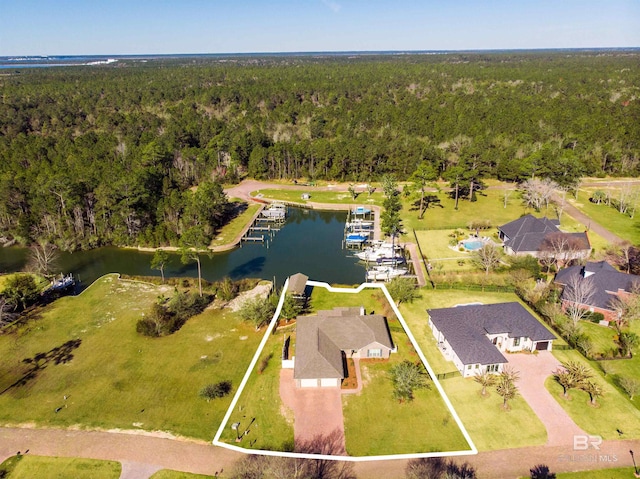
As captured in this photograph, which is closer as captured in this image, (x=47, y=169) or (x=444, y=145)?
(x=47, y=169)

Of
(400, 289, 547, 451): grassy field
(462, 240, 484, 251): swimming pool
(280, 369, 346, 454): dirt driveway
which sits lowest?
(280, 369, 346, 454): dirt driveway

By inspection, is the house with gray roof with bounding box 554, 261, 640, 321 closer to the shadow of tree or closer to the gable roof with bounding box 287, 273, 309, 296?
A: the gable roof with bounding box 287, 273, 309, 296

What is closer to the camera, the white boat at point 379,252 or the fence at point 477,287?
the fence at point 477,287

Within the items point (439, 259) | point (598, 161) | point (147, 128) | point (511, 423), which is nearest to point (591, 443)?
point (511, 423)

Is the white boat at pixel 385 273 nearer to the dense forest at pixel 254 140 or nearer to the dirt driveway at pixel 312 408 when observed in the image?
the dirt driveway at pixel 312 408

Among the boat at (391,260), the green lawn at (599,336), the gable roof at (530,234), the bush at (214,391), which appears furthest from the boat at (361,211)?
the bush at (214,391)

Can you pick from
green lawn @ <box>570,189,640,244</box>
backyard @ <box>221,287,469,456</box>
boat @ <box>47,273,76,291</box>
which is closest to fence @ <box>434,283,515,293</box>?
backyard @ <box>221,287,469,456</box>

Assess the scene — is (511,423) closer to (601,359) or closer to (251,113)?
(601,359)
